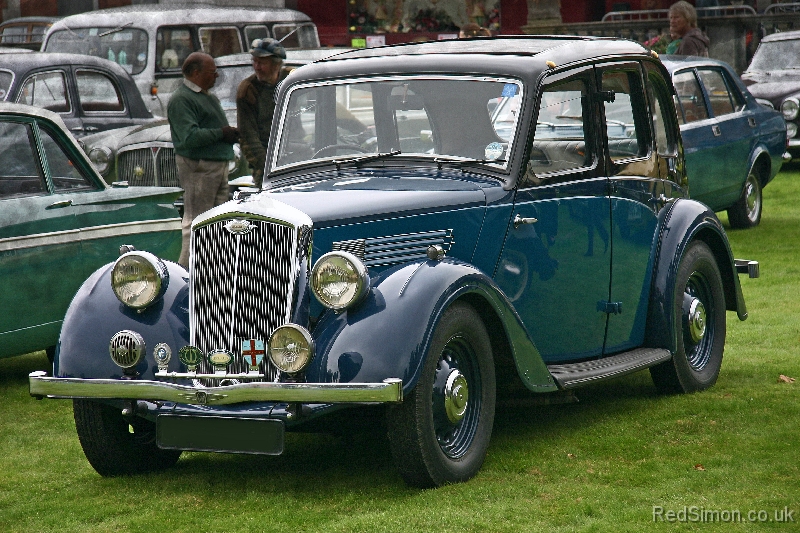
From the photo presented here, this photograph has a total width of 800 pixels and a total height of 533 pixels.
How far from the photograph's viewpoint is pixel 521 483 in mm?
5164

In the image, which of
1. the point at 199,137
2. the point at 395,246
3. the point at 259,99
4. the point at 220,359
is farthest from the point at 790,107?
the point at 220,359

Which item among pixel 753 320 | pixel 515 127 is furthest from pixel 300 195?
pixel 753 320

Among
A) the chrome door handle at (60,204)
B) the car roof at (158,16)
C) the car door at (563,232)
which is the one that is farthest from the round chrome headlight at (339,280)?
the car roof at (158,16)

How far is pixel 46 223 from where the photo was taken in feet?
23.9

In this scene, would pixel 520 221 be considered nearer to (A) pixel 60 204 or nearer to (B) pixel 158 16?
(A) pixel 60 204

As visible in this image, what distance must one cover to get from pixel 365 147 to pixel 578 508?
215 cm

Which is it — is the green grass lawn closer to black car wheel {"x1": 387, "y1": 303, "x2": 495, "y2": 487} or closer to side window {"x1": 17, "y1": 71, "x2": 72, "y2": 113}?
black car wheel {"x1": 387, "y1": 303, "x2": 495, "y2": 487}

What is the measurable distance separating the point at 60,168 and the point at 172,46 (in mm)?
9719

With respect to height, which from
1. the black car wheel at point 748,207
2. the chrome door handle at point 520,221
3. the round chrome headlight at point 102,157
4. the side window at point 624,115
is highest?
the side window at point 624,115

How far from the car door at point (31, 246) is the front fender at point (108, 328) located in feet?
5.92

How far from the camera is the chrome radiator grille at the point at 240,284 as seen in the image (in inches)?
199

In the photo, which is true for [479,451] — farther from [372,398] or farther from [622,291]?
[622,291]

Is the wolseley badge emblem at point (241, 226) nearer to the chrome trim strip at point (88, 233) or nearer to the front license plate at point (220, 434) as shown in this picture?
the front license plate at point (220, 434)

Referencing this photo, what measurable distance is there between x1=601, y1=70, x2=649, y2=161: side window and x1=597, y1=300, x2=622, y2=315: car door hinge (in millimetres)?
760
